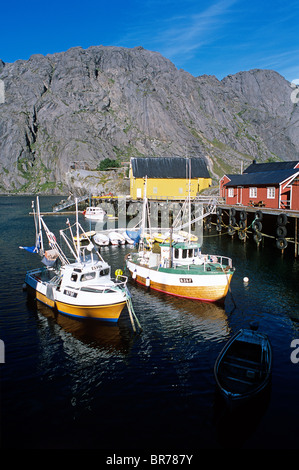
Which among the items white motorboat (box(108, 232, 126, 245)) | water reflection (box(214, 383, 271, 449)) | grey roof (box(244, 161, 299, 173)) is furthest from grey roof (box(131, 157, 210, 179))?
water reflection (box(214, 383, 271, 449))

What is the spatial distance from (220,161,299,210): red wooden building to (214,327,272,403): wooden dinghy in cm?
3252

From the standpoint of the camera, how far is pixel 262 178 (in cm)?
5412

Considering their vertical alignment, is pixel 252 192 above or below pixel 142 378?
above

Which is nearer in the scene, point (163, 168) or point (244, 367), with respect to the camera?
point (244, 367)

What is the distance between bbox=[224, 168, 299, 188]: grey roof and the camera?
4833 cm

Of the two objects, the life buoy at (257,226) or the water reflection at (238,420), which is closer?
the water reflection at (238,420)

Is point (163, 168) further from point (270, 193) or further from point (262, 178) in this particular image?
point (270, 193)

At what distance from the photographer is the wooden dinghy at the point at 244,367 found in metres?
14.3

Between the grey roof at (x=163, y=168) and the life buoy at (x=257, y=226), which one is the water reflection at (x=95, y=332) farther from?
the grey roof at (x=163, y=168)

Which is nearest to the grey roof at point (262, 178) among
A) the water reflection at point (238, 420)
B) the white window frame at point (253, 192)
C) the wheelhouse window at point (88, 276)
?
the white window frame at point (253, 192)

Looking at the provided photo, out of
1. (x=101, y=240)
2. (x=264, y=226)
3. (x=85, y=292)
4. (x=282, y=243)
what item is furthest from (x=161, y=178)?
(x=85, y=292)

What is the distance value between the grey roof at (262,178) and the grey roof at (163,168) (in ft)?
83.4

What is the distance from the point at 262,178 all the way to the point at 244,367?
143 feet

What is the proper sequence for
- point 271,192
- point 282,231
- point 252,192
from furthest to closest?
point 252,192
point 271,192
point 282,231
